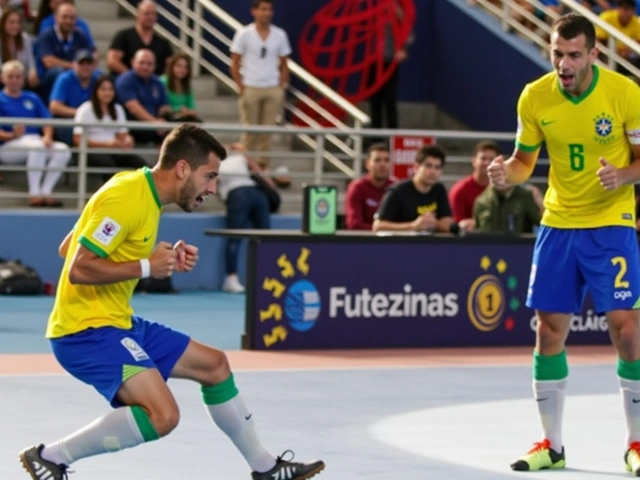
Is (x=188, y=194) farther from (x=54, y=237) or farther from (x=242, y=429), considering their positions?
(x=54, y=237)

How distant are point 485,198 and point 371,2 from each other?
7.24 metres

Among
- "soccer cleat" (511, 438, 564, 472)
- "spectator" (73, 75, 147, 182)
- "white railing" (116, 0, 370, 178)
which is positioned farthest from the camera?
"white railing" (116, 0, 370, 178)

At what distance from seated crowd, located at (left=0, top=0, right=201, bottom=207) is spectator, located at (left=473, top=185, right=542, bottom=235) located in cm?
423

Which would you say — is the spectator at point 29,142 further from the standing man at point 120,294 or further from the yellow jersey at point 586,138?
the standing man at point 120,294

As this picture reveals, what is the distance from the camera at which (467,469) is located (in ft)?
26.3

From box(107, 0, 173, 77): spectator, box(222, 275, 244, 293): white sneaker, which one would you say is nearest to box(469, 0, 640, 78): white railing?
box(107, 0, 173, 77): spectator

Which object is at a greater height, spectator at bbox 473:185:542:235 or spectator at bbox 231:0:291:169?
spectator at bbox 231:0:291:169

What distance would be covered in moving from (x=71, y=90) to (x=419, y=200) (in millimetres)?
5088

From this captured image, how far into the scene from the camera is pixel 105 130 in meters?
17.4

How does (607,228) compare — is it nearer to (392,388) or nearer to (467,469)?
(467,469)

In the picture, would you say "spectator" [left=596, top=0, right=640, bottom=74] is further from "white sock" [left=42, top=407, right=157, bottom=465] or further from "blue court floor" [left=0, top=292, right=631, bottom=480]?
"white sock" [left=42, top=407, right=157, bottom=465]

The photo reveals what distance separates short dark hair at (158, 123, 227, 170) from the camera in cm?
695

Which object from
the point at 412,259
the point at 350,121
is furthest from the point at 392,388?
the point at 350,121

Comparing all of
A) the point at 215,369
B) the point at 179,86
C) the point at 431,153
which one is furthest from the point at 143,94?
the point at 215,369
